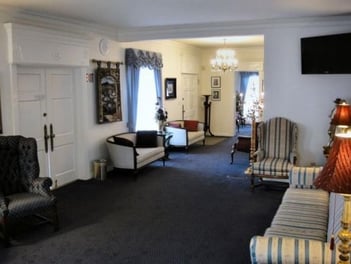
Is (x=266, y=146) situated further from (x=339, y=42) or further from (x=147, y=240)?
(x=147, y=240)

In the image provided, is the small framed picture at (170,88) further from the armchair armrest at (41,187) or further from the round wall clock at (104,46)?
the armchair armrest at (41,187)

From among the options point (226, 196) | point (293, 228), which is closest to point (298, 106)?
point (226, 196)

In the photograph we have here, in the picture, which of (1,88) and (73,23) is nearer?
(1,88)

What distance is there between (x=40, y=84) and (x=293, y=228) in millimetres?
4314

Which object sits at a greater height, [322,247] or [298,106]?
[298,106]

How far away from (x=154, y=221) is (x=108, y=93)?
3.17 metres

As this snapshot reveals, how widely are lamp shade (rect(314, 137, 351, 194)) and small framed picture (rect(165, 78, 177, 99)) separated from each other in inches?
306

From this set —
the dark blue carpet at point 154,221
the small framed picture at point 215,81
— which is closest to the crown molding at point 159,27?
the dark blue carpet at point 154,221

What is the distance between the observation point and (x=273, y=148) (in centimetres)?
649

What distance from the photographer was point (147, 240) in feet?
14.0

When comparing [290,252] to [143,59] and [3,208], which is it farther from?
[143,59]

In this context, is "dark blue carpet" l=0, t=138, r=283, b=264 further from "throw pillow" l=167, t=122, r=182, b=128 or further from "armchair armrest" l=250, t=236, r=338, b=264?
"throw pillow" l=167, t=122, r=182, b=128

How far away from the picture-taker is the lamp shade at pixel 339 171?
1.96 m

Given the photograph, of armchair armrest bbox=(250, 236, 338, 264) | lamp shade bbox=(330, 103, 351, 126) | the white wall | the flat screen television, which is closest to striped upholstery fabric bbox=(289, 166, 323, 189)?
lamp shade bbox=(330, 103, 351, 126)
